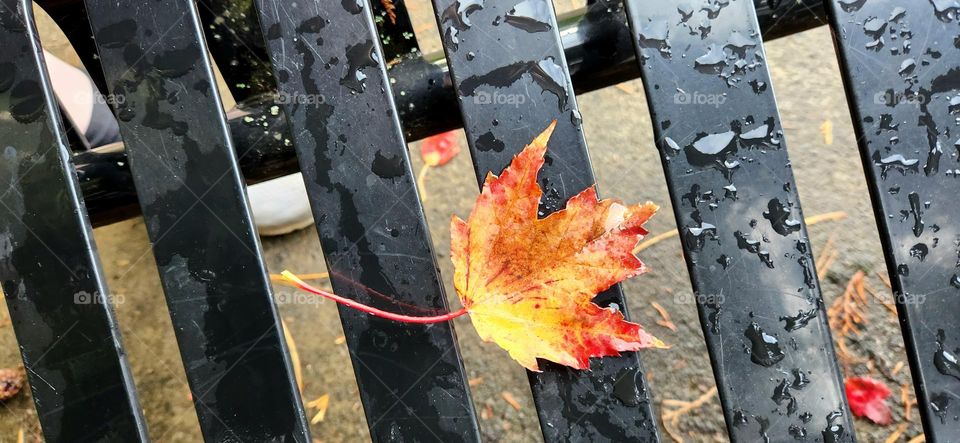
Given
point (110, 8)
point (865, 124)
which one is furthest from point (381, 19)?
point (865, 124)

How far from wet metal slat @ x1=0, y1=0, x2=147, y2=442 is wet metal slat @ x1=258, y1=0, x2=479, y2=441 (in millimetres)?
316

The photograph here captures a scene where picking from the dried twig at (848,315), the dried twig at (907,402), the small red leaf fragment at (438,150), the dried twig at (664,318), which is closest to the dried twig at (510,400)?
the dried twig at (664,318)

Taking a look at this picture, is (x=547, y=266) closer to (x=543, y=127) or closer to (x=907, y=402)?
(x=543, y=127)

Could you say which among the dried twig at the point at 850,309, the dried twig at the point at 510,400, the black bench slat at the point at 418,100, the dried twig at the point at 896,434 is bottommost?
the dried twig at the point at 896,434

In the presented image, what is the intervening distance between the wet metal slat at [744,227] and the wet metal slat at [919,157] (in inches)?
4.5

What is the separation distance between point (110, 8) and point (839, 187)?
1.60m

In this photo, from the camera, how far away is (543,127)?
3.03 ft

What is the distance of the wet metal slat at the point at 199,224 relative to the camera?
0.94m

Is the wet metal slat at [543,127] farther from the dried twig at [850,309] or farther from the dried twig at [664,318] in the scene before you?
the dried twig at [850,309]

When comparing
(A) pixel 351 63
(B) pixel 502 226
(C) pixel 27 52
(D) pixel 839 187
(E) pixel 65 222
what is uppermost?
(C) pixel 27 52

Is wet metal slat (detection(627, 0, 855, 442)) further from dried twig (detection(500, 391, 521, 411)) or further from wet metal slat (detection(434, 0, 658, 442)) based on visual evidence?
dried twig (detection(500, 391, 521, 411))

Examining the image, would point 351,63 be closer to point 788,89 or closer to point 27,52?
point 27,52

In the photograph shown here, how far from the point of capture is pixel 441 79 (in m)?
1.05

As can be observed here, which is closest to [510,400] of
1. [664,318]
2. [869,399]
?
[664,318]
